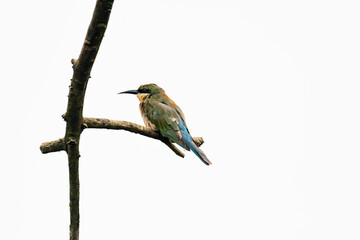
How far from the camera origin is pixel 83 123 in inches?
114

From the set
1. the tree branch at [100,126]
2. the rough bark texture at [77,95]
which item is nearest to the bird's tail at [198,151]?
the tree branch at [100,126]

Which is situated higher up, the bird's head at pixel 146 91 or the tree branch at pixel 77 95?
the bird's head at pixel 146 91

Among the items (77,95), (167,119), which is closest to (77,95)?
(77,95)

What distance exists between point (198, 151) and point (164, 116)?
0.65 metres

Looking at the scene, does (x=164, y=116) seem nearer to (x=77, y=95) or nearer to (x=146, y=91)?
(x=146, y=91)

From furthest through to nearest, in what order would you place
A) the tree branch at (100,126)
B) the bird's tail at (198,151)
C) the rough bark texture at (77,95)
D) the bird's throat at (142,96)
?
the bird's throat at (142,96) → the bird's tail at (198,151) → the tree branch at (100,126) → the rough bark texture at (77,95)

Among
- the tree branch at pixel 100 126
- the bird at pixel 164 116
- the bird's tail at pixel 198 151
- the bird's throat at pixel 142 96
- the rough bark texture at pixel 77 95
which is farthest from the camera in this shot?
the bird's throat at pixel 142 96

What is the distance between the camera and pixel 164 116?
478 centimetres

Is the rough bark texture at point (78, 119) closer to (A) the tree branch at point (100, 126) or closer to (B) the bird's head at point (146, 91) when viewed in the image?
(A) the tree branch at point (100, 126)

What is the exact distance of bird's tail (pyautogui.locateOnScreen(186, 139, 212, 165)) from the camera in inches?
169

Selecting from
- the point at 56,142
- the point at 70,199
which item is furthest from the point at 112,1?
the point at 70,199

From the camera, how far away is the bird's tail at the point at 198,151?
4285mm

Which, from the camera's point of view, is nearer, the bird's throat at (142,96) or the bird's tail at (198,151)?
the bird's tail at (198,151)

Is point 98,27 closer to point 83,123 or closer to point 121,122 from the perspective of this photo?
point 83,123
